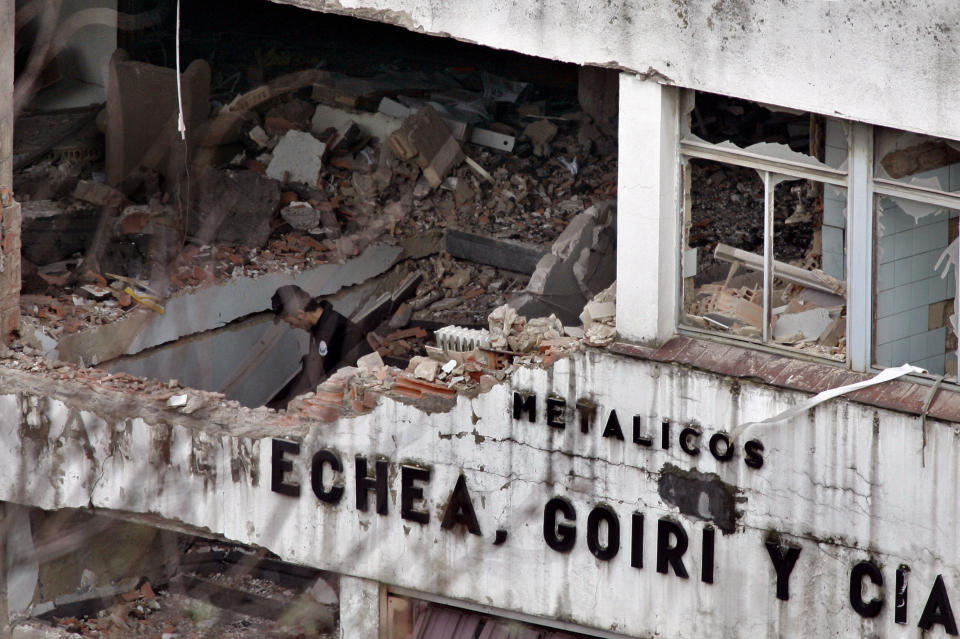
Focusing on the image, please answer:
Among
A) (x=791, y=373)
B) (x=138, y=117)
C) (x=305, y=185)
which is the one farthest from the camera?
(x=305, y=185)

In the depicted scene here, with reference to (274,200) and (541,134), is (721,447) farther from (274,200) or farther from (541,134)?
(541,134)

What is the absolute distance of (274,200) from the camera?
709 inches

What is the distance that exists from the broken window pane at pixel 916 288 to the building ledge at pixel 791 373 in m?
0.33

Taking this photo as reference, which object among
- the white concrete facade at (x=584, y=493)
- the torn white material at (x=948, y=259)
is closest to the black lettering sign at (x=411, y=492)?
the white concrete facade at (x=584, y=493)

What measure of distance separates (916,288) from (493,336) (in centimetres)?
311

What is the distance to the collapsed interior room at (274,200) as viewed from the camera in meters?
16.8

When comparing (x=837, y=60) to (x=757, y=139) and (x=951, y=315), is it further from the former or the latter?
(x=757, y=139)

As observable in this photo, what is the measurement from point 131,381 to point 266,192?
4286 millimetres

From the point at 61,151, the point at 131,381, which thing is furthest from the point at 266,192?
the point at 131,381

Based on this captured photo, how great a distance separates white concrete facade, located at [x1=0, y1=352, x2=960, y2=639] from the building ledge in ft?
0.28

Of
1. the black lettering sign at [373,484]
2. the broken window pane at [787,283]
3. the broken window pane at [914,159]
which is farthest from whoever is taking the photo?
the black lettering sign at [373,484]

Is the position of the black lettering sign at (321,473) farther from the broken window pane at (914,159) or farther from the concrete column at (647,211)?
the broken window pane at (914,159)

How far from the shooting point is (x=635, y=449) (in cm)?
1220

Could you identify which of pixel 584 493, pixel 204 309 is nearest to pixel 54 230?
pixel 204 309
